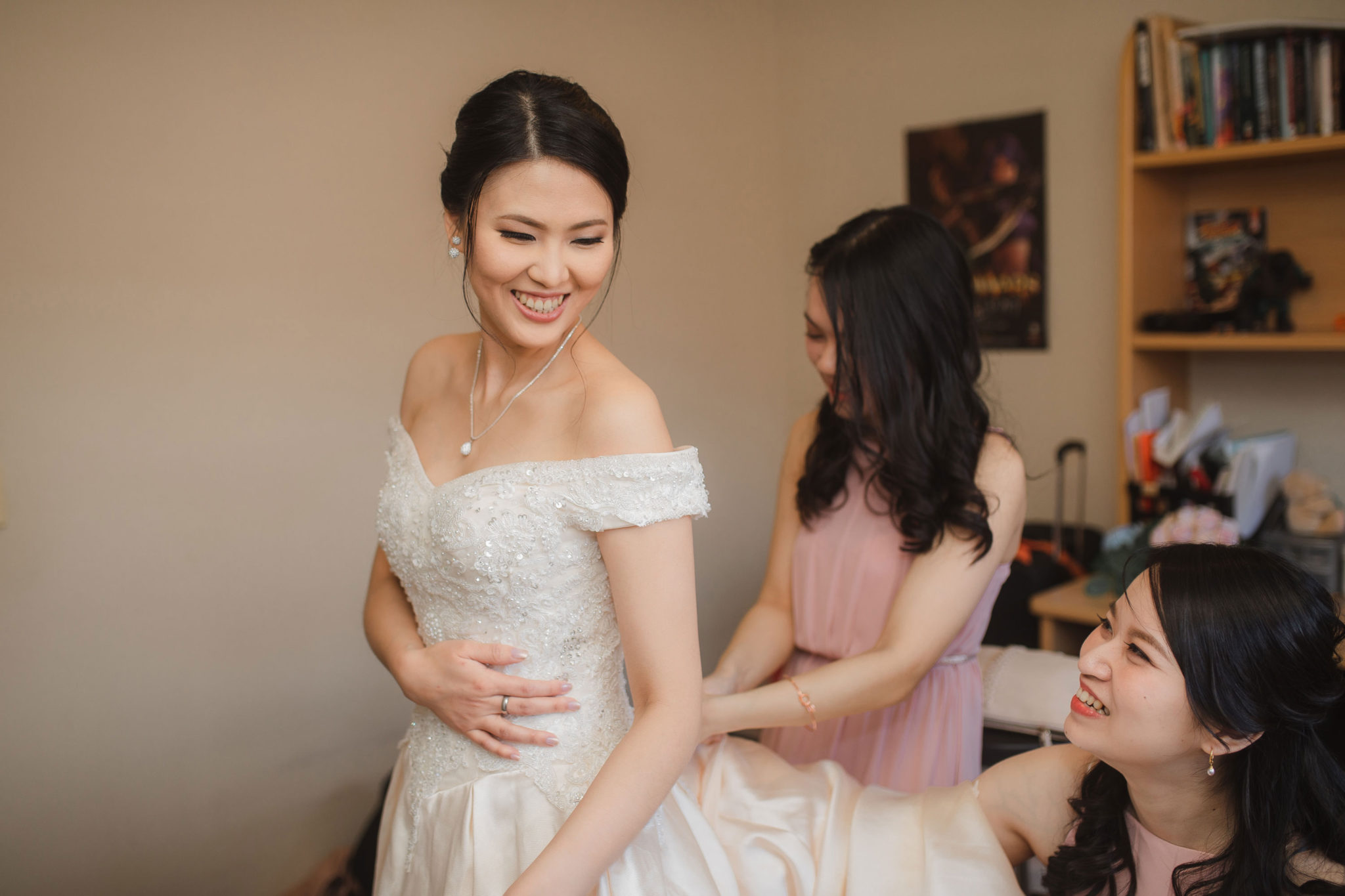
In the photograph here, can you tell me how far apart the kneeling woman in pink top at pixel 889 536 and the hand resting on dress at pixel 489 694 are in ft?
1.04

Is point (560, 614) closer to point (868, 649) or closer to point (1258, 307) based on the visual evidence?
point (868, 649)

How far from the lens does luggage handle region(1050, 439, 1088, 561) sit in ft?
9.68

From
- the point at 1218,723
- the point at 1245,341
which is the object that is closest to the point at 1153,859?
the point at 1218,723

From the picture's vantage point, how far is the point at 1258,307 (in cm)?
269

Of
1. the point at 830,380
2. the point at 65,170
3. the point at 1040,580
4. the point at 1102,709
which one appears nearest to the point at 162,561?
the point at 65,170

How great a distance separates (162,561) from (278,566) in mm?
279

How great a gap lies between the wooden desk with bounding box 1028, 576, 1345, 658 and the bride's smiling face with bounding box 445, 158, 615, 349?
6.05 ft

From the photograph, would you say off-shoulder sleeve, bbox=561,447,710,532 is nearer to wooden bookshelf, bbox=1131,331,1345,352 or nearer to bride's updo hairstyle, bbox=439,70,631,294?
bride's updo hairstyle, bbox=439,70,631,294

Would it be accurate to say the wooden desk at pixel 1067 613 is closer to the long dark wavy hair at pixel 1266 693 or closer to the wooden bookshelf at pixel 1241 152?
the wooden bookshelf at pixel 1241 152

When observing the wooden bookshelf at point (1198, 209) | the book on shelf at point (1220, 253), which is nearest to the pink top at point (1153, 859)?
the wooden bookshelf at point (1198, 209)

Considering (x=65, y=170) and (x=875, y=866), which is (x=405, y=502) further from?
(x=65, y=170)

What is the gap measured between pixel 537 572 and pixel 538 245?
387mm

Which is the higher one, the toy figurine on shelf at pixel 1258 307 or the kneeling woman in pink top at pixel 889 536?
the toy figurine on shelf at pixel 1258 307

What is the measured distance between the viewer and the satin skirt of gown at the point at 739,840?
1219 millimetres
